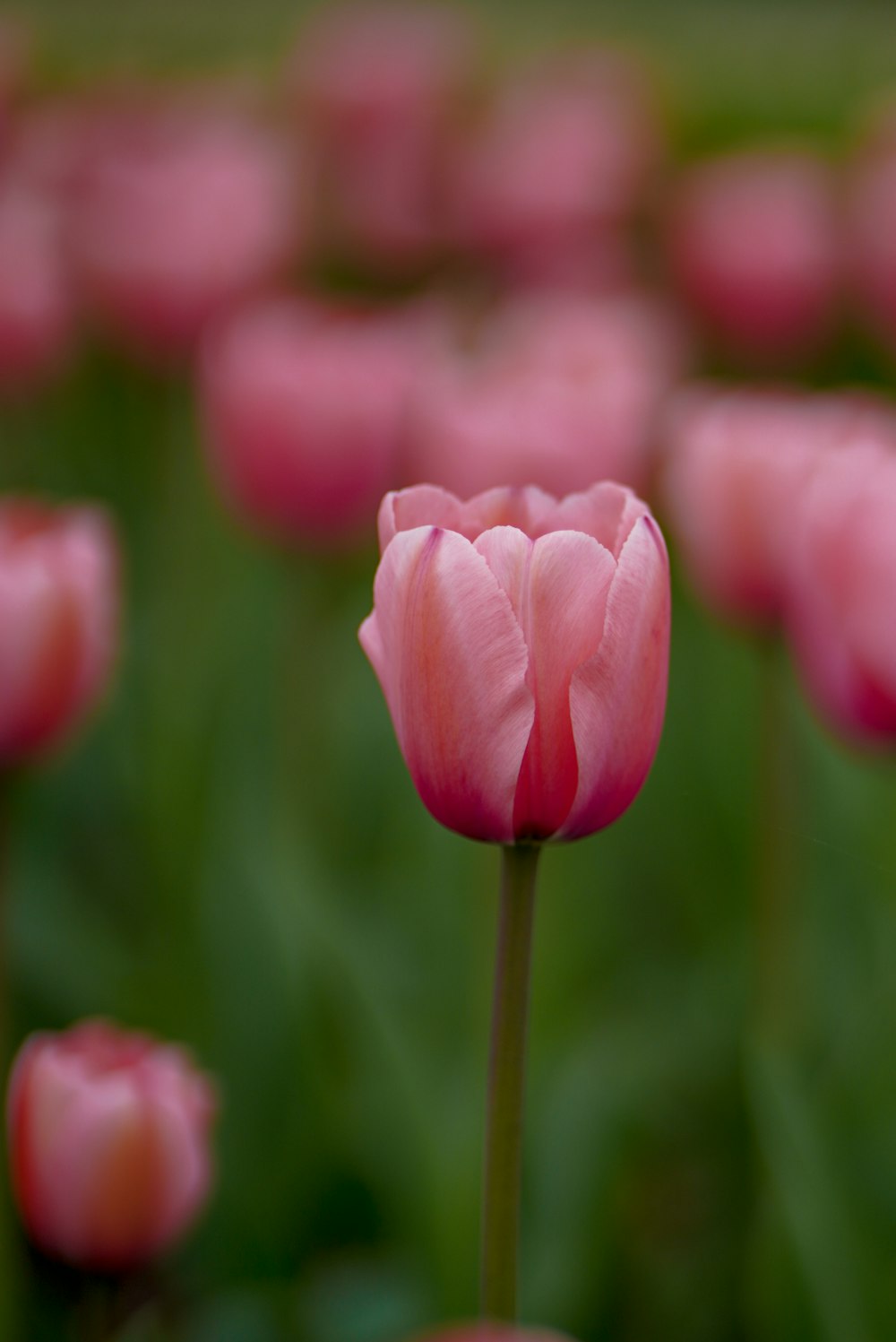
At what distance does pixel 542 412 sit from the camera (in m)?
1.46

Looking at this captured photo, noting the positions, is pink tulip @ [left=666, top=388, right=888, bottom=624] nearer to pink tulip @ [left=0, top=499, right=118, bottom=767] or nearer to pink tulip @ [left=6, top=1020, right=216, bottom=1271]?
pink tulip @ [left=0, top=499, right=118, bottom=767]

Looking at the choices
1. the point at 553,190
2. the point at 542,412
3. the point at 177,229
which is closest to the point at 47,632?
the point at 542,412

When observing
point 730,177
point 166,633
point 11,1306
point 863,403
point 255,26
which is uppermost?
point 255,26

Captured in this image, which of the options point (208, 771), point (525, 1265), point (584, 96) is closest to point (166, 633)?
point (208, 771)

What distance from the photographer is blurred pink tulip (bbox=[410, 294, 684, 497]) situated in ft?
4.73

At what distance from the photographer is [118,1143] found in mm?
750

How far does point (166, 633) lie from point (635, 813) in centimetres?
66

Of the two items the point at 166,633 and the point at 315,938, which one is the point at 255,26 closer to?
the point at 166,633

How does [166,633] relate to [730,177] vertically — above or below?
below

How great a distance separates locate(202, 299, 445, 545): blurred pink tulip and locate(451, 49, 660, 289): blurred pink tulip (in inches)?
40.3

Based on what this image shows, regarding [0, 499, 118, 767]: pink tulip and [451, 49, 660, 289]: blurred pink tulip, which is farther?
[451, 49, 660, 289]: blurred pink tulip

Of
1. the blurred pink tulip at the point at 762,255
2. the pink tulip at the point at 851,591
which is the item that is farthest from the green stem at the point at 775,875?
the blurred pink tulip at the point at 762,255

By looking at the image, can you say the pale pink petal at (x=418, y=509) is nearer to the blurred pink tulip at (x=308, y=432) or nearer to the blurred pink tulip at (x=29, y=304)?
the blurred pink tulip at (x=308, y=432)

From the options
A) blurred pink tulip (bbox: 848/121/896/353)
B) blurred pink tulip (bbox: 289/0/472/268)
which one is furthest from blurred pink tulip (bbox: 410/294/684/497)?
blurred pink tulip (bbox: 289/0/472/268)
